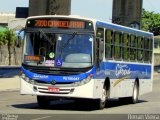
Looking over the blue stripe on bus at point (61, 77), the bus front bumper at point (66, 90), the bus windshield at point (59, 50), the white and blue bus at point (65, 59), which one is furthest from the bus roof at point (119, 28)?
the bus front bumper at point (66, 90)

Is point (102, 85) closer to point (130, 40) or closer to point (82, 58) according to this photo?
point (82, 58)

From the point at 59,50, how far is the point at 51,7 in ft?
110

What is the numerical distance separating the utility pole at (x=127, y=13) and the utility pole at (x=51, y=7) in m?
20.2

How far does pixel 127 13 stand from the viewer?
239 feet

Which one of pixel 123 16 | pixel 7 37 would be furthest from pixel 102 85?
pixel 7 37

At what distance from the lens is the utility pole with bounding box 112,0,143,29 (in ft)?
236

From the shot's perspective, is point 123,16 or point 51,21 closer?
point 51,21

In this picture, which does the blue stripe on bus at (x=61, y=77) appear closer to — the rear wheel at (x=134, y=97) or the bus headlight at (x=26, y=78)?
the bus headlight at (x=26, y=78)

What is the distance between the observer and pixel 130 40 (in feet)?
75.6

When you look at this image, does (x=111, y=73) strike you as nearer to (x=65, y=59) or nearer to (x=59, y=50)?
(x=65, y=59)

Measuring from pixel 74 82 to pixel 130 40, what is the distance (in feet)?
16.8

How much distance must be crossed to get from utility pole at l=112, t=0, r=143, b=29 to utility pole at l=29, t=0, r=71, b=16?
66.2ft

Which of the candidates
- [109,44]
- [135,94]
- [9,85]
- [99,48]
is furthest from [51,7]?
[99,48]

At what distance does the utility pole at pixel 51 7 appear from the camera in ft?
171
